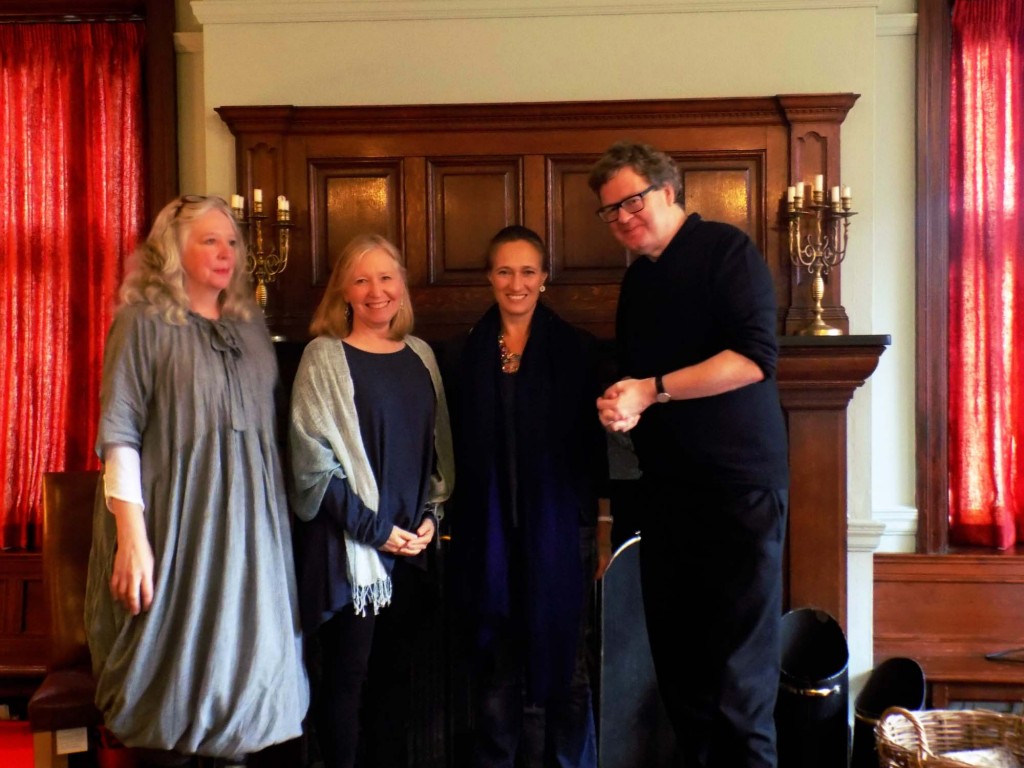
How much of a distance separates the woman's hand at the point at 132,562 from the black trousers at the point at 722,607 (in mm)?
1100

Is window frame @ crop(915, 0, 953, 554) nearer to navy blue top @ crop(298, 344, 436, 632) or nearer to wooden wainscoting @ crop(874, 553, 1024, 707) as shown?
wooden wainscoting @ crop(874, 553, 1024, 707)

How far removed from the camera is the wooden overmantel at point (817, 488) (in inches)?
102

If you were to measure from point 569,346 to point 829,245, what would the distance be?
100cm

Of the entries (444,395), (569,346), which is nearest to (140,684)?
(444,395)

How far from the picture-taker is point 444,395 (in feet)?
7.68

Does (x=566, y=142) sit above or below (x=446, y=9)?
below

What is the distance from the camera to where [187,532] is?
6.68ft

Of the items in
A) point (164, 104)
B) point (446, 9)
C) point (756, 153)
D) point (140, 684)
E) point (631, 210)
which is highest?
point (446, 9)

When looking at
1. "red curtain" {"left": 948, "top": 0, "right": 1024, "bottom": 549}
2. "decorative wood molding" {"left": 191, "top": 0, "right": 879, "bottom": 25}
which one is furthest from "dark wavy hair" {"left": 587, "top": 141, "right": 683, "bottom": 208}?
"red curtain" {"left": 948, "top": 0, "right": 1024, "bottom": 549}

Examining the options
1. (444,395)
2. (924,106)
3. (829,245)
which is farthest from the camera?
(924,106)

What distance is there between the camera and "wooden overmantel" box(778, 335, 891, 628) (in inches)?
102

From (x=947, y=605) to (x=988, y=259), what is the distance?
115 centimetres

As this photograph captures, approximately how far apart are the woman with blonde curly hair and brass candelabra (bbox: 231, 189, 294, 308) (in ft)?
2.13

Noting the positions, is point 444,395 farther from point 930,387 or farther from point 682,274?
point 930,387
